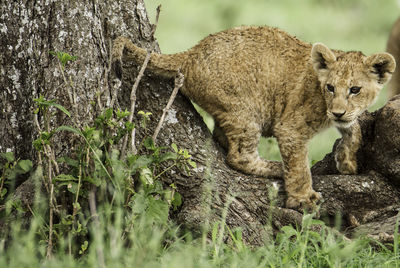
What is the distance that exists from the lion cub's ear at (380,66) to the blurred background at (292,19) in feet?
22.3

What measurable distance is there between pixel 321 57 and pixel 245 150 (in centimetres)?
92

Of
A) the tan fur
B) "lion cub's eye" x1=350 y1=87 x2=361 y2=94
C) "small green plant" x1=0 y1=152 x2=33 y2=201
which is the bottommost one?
"small green plant" x1=0 y1=152 x2=33 y2=201

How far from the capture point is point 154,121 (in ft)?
15.2

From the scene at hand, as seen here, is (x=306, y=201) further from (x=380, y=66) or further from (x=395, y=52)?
(x=395, y=52)

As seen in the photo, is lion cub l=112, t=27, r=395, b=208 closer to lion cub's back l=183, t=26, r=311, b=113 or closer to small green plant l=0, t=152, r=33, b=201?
lion cub's back l=183, t=26, r=311, b=113

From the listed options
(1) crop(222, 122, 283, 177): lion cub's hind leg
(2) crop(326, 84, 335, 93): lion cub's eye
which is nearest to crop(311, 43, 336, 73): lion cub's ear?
(2) crop(326, 84, 335, 93): lion cub's eye

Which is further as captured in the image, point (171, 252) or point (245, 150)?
point (245, 150)

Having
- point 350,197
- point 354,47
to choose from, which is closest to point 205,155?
point 350,197

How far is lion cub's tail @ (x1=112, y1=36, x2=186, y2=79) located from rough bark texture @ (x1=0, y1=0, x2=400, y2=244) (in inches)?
3.2

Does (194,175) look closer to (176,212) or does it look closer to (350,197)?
(176,212)

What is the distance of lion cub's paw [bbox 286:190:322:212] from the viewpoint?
4629 millimetres

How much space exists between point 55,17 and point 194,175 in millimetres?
1459

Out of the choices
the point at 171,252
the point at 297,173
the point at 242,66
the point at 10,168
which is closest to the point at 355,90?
the point at 297,173

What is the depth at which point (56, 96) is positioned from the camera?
414 centimetres
